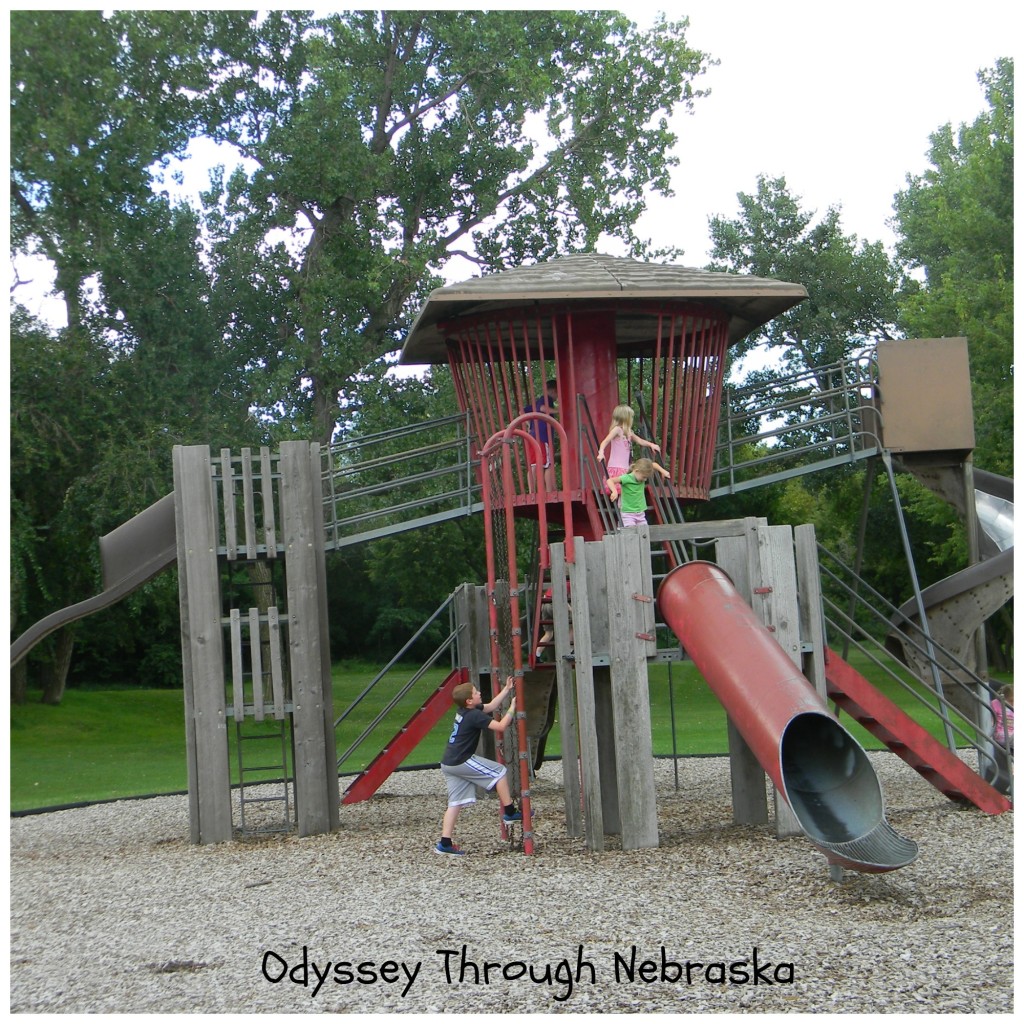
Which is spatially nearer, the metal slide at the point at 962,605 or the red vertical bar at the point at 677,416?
the red vertical bar at the point at 677,416

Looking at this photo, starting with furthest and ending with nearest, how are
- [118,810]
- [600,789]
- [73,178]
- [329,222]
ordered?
[329,222]
[73,178]
[118,810]
[600,789]

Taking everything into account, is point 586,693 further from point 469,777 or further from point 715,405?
point 715,405

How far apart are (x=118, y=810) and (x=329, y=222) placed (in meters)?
17.4

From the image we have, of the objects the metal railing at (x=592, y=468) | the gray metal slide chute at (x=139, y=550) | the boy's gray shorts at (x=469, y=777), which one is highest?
the metal railing at (x=592, y=468)

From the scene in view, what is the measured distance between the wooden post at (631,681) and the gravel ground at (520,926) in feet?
1.25

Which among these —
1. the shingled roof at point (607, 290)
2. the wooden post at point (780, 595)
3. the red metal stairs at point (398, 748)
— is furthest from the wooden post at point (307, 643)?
the wooden post at point (780, 595)

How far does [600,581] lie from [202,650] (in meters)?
4.11

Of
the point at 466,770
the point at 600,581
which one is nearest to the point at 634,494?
the point at 600,581

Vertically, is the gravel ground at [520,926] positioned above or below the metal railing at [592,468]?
below

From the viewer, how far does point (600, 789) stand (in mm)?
10758

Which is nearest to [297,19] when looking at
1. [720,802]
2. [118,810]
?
[118,810]

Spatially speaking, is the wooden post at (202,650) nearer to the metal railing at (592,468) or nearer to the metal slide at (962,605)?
the metal railing at (592,468)

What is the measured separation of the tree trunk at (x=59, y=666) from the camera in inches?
1228

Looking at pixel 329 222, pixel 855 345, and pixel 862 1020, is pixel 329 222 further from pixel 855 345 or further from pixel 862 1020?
pixel 862 1020
